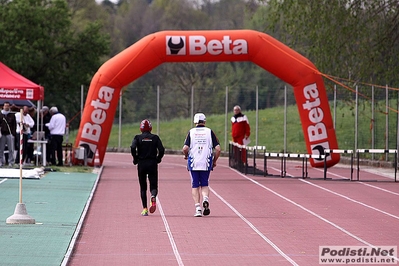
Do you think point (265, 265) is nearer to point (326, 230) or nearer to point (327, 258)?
point (327, 258)

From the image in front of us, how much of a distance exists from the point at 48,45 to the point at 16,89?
22.3 meters

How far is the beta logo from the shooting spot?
2894 cm

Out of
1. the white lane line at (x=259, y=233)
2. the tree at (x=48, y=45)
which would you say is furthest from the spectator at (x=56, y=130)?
the tree at (x=48, y=45)

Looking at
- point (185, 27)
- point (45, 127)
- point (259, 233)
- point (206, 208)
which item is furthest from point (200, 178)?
point (185, 27)

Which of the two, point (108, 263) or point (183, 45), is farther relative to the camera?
point (183, 45)

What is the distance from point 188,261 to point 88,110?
18125 mm

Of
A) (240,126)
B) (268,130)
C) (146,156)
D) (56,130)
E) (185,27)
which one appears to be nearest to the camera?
(146,156)

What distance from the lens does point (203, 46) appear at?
29.0m

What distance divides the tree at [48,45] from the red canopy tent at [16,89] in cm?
1913

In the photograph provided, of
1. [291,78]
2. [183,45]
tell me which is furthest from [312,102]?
[183,45]

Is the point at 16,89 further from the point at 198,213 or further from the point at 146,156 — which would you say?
the point at 198,213

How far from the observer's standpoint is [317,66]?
1221 inches

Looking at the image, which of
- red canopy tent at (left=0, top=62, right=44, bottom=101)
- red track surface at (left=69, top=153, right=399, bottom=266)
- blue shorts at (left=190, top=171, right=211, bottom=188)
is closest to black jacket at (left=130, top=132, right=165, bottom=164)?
blue shorts at (left=190, top=171, right=211, bottom=188)

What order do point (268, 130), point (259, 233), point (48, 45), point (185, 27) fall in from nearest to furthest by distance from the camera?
point (259, 233)
point (268, 130)
point (48, 45)
point (185, 27)
